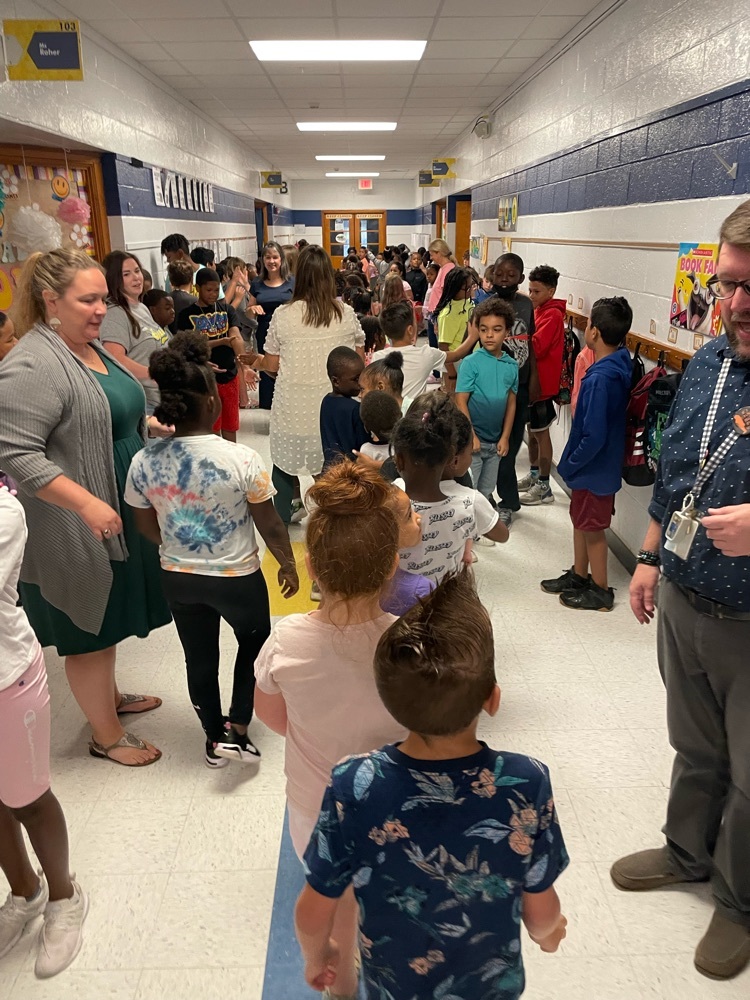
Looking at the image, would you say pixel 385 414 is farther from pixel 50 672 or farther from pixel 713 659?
pixel 50 672

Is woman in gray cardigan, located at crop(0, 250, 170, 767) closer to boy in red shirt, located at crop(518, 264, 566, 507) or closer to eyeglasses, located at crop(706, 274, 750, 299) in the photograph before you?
eyeglasses, located at crop(706, 274, 750, 299)

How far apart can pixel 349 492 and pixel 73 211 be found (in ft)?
15.9

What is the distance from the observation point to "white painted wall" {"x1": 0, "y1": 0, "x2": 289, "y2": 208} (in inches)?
164

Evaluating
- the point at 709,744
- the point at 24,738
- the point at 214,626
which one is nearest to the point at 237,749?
the point at 214,626

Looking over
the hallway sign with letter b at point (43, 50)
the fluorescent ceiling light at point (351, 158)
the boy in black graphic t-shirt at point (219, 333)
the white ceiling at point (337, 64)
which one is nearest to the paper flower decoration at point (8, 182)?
the hallway sign with letter b at point (43, 50)

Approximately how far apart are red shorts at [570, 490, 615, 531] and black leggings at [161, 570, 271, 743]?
5.62ft

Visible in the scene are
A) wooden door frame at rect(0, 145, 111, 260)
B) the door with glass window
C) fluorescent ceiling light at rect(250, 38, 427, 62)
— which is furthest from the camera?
the door with glass window

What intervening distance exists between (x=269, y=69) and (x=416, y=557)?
6149mm

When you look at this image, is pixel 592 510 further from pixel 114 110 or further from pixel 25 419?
pixel 114 110

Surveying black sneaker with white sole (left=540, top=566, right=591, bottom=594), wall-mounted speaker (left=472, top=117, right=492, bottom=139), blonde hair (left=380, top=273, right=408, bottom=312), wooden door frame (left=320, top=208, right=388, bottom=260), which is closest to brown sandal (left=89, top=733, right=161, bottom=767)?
black sneaker with white sole (left=540, top=566, right=591, bottom=594)

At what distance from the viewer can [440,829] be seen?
94cm

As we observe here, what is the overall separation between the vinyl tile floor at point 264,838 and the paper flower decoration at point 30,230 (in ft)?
9.10

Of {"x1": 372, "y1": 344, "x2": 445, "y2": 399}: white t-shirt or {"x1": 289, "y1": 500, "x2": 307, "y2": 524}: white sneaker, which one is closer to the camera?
{"x1": 372, "y1": 344, "x2": 445, "y2": 399}: white t-shirt

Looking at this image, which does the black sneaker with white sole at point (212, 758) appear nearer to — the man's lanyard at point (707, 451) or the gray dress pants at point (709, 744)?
the gray dress pants at point (709, 744)
